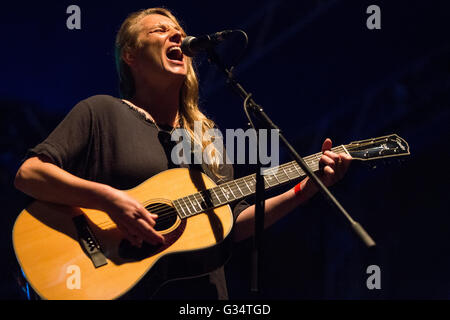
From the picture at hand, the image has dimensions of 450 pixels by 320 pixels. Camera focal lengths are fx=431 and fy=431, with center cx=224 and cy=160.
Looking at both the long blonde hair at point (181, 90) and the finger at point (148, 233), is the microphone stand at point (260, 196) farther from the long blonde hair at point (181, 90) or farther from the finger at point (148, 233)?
the long blonde hair at point (181, 90)

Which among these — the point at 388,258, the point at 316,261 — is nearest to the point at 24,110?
the point at 316,261

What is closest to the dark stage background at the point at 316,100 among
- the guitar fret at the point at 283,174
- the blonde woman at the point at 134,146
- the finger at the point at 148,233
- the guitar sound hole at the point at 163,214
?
the blonde woman at the point at 134,146

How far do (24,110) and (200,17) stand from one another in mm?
1671

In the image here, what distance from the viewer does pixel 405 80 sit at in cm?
453

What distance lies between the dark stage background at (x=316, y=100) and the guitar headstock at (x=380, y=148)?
38.2 inches

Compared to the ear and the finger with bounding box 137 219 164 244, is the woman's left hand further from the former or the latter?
the ear

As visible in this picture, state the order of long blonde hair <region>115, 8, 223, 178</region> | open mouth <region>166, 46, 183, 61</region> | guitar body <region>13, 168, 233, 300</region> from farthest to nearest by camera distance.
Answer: long blonde hair <region>115, 8, 223, 178</region> < open mouth <region>166, 46, 183, 61</region> < guitar body <region>13, 168, 233, 300</region>

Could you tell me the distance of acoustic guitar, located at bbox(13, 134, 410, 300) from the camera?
176 cm

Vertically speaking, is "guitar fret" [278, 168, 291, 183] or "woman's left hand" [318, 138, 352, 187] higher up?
"woman's left hand" [318, 138, 352, 187]

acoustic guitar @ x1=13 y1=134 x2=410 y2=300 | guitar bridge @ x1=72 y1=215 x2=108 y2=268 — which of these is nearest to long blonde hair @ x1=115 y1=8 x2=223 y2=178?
acoustic guitar @ x1=13 y1=134 x2=410 y2=300

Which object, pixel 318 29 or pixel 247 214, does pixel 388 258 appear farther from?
pixel 247 214

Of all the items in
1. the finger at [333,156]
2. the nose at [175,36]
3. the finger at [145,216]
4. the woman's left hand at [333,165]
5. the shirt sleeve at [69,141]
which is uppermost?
the nose at [175,36]

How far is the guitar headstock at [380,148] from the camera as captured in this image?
7.51 feet

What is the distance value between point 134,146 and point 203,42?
639mm
